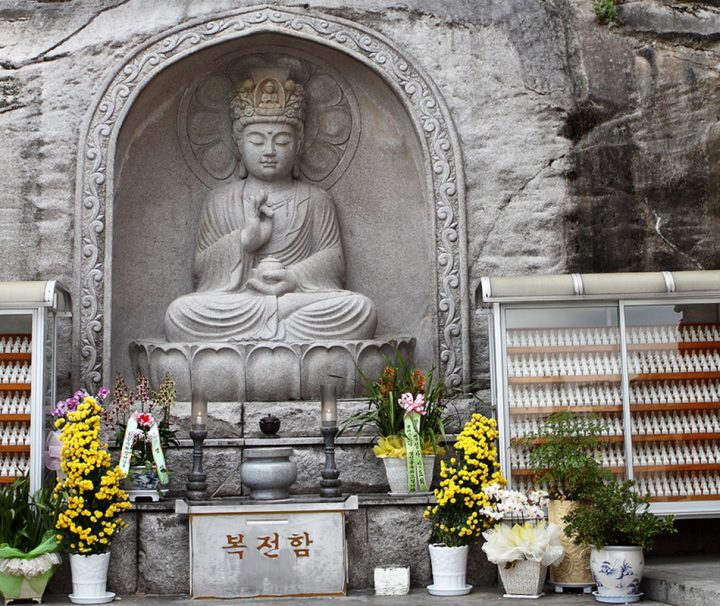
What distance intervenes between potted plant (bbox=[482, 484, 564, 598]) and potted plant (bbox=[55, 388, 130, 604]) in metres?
2.22

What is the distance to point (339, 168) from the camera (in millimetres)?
10328

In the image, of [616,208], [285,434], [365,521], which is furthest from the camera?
[616,208]

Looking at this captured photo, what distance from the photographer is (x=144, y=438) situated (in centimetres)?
797

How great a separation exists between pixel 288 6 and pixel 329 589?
4.57m

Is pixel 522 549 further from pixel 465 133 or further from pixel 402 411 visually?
pixel 465 133

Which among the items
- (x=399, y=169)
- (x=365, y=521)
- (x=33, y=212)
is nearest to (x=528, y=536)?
(x=365, y=521)

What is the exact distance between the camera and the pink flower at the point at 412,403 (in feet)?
26.1

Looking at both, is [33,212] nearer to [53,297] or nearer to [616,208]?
[53,297]

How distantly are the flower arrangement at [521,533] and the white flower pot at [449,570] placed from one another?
7.3 inches

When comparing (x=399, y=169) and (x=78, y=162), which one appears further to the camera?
(x=399, y=169)

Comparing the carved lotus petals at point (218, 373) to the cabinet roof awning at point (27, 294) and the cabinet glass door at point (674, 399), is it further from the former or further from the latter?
the cabinet glass door at point (674, 399)

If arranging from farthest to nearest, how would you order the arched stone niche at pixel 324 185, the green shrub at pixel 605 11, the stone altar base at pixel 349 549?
1. the green shrub at pixel 605 11
2. the arched stone niche at pixel 324 185
3. the stone altar base at pixel 349 549

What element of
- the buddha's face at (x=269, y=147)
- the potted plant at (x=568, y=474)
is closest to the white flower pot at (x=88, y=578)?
the potted plant at (x=568, y=474)

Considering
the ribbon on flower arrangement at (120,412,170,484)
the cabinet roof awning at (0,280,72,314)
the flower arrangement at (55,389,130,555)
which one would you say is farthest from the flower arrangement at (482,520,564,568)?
the cabinet roof awning at (0,280,72,314)
